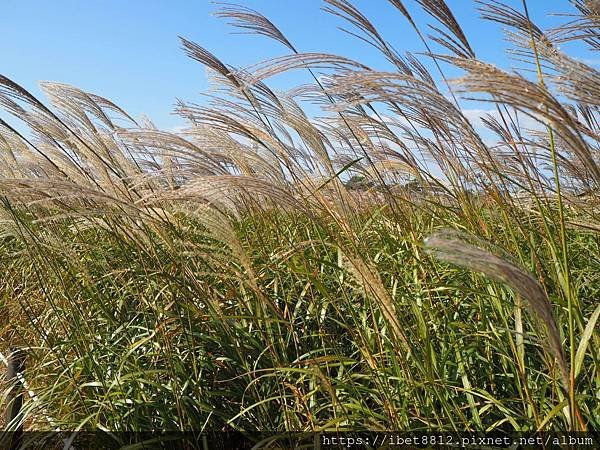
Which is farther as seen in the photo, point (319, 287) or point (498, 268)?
point (319, 287)

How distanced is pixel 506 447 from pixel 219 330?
44.5 inches

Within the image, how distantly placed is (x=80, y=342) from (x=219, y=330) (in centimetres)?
64

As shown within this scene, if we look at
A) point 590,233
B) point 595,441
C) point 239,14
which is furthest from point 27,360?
point 590,233

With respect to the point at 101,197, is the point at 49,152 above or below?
above

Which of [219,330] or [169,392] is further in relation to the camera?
[219,330]

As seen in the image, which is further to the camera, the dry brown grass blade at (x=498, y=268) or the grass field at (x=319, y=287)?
the grass field at (x=319, y=287)

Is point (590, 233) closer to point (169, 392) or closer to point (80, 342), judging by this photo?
point (169, 392)

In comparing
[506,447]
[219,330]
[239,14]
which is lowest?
[506,447]

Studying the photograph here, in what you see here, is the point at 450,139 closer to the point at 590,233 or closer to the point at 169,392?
the point at 590,233

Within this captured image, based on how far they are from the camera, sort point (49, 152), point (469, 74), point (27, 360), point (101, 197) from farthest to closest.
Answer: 1. point (27, 360)
2. point (49, 152)
3. point (101, 197)
4. point (469, 74)

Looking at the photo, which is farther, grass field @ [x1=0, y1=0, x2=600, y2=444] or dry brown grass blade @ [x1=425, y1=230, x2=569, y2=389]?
grass field @ [x1=0, y1=0, x2=600, y2=444]

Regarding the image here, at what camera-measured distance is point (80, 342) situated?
251 centimetres

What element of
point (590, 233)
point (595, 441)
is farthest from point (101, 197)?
point (590, 233)

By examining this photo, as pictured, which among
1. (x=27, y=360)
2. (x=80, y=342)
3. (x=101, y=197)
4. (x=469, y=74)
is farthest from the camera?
(x=27, y=360)
